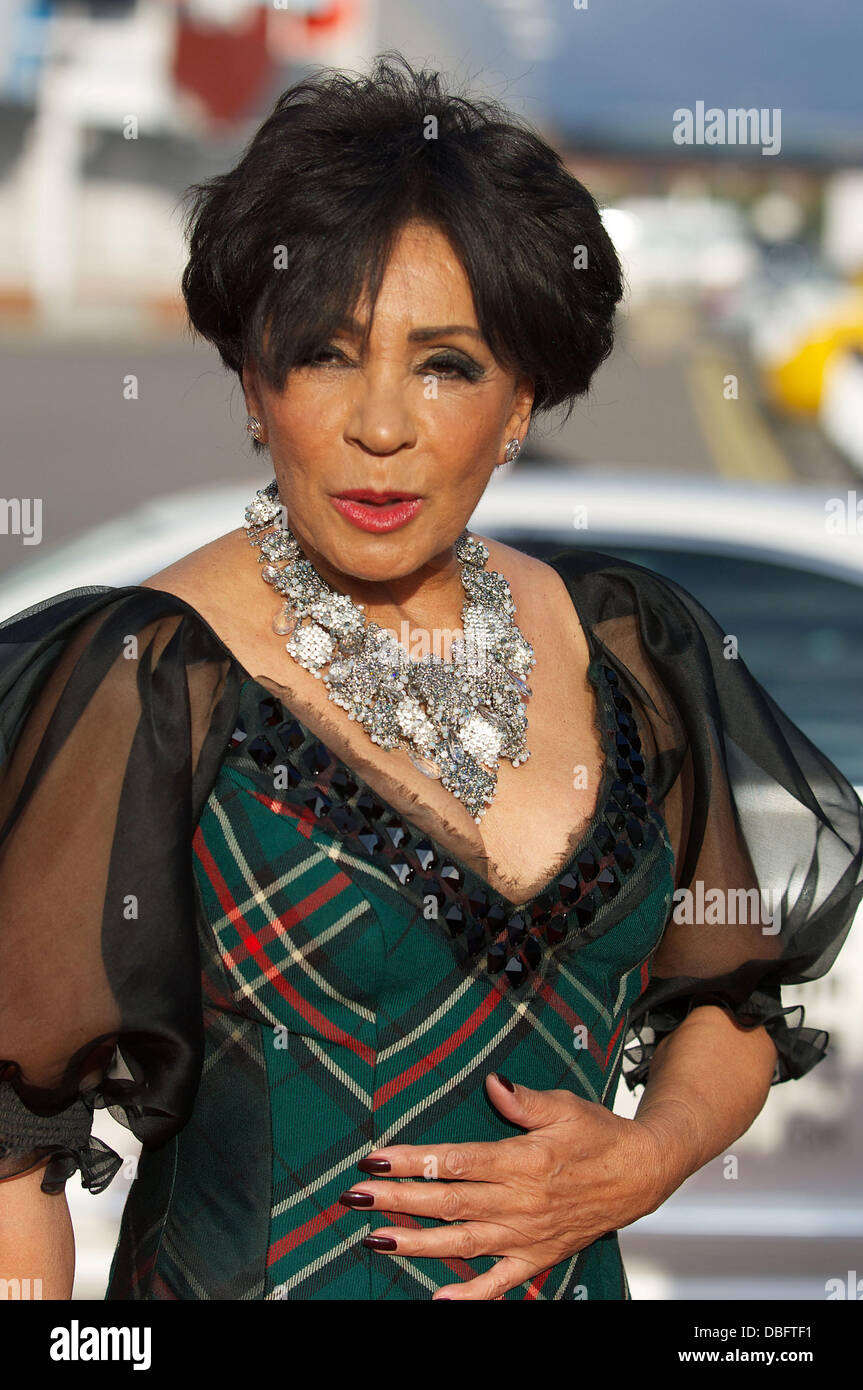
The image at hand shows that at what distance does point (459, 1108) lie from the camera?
5.33 ft

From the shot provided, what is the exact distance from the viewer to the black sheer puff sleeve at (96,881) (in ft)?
4.82

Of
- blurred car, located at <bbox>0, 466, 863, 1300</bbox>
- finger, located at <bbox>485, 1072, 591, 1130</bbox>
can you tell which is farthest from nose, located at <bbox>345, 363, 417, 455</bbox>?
blurred car, located at <bbox>0, 466, 863, 1300</bbox>

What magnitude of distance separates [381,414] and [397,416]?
2 centimetres

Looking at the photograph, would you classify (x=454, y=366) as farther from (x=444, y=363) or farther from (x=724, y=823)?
(x=724, y=823)

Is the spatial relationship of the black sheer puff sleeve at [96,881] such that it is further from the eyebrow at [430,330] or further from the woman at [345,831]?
the eyebrow at [430,330]

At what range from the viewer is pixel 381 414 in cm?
157

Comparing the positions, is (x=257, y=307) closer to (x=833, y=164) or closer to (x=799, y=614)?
(x=799, y=614)

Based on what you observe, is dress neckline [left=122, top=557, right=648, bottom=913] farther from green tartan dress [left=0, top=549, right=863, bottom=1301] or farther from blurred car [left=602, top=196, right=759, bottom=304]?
blurred car [left=602, top=196, right=759, bottom=304]

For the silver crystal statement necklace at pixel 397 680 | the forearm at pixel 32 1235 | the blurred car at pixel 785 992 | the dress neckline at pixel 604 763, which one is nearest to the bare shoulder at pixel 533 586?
the dress neckline at pixel 604 763

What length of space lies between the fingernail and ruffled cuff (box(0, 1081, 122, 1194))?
0.26 metres

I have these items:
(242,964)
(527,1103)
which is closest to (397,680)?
(242,964)

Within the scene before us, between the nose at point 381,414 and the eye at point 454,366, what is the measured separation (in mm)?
47

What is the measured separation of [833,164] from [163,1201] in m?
48.0

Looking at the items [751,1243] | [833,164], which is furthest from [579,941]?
[833,164]
